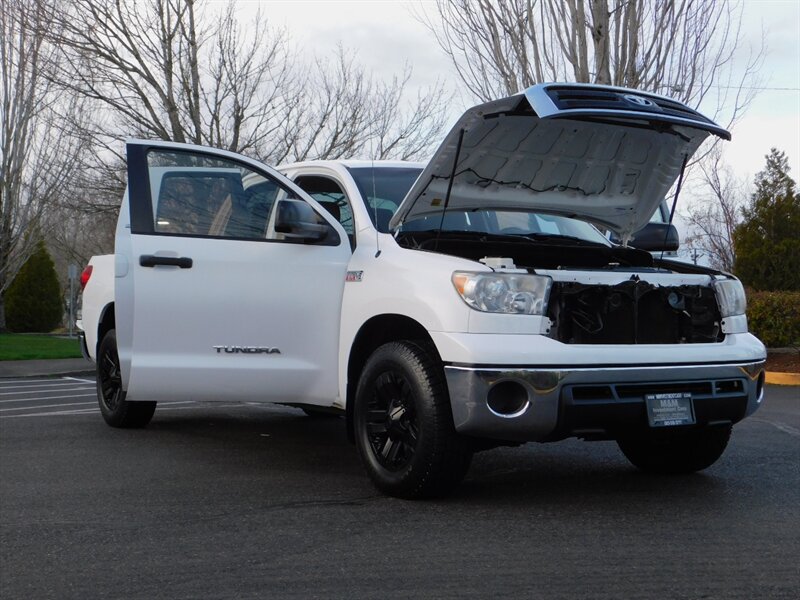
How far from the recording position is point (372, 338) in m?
5.70

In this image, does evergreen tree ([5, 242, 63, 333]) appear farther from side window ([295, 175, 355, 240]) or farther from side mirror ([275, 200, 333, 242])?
side mirror ([275, 200, 333, 242])

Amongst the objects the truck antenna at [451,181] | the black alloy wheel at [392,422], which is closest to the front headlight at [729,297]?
the truck antenna at [451,181]

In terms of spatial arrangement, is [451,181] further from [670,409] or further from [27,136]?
[27,136]

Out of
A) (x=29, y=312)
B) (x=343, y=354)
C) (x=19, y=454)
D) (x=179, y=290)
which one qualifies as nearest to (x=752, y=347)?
(x=343, y=354)

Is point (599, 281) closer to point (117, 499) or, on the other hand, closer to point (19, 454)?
point (117, 499)

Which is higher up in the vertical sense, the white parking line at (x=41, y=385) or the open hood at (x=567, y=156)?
the open hood at (x=567, y=156)

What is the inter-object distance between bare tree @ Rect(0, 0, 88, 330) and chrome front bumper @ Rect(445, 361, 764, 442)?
1890 cm

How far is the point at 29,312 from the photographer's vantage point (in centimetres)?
4028

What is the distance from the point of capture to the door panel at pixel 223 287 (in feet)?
19.3

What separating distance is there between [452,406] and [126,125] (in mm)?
19257

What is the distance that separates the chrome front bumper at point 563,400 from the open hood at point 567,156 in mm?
1194

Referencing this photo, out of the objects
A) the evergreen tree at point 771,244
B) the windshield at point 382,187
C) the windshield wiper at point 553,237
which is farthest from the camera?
the evergreen tree at point 771,244

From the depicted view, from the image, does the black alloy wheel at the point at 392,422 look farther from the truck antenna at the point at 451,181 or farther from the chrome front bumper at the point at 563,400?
the truck antenna at the point at 451,181

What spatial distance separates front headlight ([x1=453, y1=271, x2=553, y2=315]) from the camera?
4.91 metres
